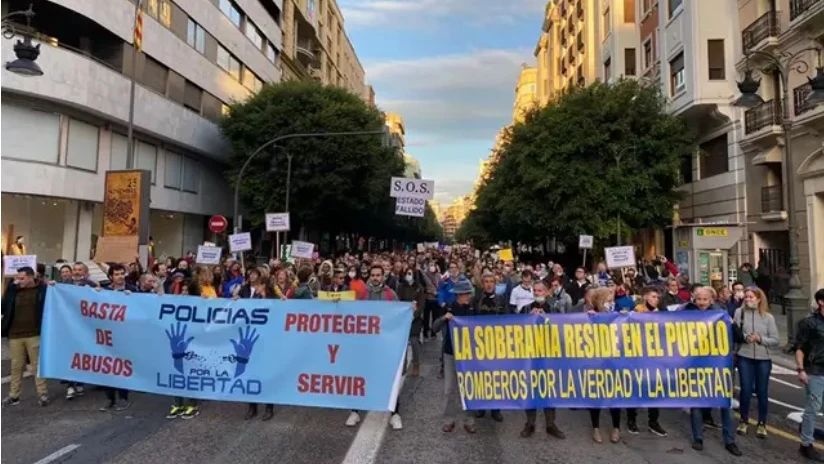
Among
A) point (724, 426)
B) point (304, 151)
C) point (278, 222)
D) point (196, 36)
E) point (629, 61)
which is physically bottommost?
point (724, 426)

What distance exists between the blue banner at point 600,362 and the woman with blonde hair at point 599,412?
0.53 feet

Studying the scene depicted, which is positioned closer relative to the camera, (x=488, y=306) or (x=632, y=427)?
(x=632, y=427)

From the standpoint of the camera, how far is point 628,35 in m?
34.6

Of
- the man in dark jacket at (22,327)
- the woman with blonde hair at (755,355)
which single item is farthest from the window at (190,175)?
the woman with blonde hair at (755,355)

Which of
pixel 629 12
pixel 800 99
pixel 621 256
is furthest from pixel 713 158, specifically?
pixel 621 256

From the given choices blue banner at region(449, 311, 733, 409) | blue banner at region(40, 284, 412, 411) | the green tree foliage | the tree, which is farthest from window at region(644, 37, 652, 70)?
blue banner at region(40, 284, 412, 411)

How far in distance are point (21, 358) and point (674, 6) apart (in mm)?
28504

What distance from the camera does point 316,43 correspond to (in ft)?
194

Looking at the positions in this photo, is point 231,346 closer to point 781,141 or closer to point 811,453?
point 811,453

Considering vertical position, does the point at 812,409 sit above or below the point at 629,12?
below

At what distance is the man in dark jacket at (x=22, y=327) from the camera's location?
23.3 feet

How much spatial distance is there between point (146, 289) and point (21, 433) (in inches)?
114

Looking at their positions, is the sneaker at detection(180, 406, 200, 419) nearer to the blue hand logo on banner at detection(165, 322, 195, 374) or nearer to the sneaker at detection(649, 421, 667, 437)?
the blue hand logo on banner at detection(165, 322, 195, 374)

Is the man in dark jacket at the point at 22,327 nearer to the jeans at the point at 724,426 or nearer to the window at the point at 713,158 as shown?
the jeans at the point at 724,426
